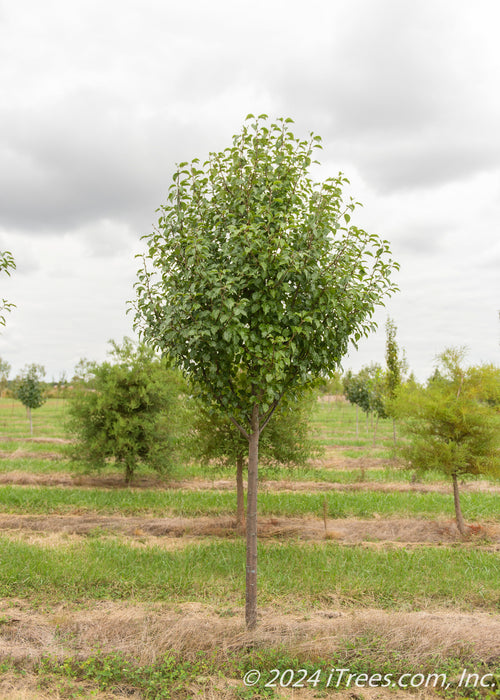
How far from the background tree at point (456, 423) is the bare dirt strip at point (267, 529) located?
2.06 ft

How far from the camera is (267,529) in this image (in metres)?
10.9

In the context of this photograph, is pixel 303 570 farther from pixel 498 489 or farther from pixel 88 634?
pixel 498 489

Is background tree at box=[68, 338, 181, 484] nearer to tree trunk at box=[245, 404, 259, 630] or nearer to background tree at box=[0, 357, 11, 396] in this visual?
tree trunk at box=[245, 404, 259, 630]

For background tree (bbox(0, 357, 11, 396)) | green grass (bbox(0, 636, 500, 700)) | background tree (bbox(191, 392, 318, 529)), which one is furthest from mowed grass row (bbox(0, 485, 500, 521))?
background tree (bbox(0, 357, 11, 396))

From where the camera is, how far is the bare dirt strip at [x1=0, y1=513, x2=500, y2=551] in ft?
33.6

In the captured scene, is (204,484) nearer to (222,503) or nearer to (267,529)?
(222,503)

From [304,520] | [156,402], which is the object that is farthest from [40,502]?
[304,520]

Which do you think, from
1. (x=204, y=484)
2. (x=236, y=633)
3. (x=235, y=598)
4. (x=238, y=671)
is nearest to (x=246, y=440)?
(x=235, y=598)

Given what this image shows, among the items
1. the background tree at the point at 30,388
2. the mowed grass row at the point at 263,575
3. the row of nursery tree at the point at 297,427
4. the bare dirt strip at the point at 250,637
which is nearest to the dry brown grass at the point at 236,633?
the bare dirt strip at the point at 250,637

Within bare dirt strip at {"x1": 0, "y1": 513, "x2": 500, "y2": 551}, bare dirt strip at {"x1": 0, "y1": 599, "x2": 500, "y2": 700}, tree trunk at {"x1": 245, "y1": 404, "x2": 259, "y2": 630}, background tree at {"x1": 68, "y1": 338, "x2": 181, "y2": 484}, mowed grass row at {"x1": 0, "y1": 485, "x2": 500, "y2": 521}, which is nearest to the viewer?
bare dirt strip at {"x1": 0, "y1": 599, "x2": 500, "y2": 700}

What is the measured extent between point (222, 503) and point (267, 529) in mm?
2630

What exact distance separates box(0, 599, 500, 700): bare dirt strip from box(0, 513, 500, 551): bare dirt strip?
3871 mm

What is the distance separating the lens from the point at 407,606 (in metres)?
6.45

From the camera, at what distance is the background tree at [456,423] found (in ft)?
34.5
